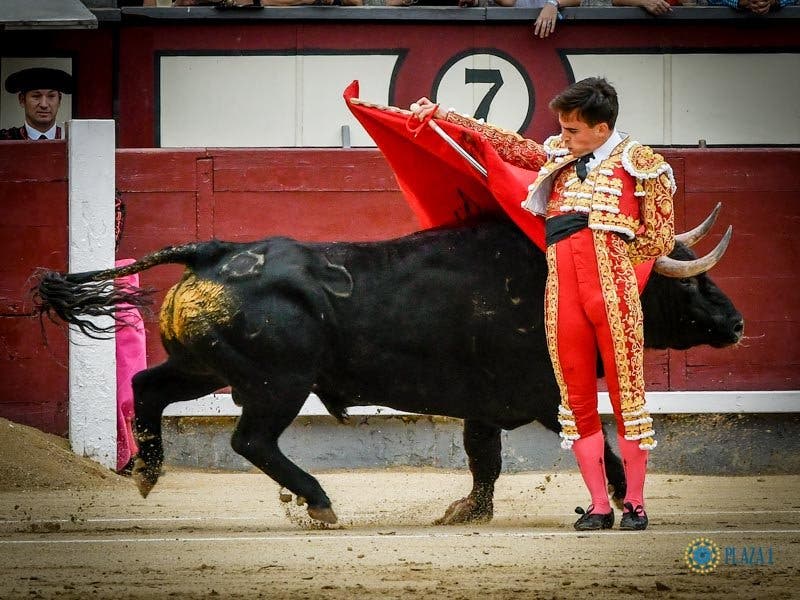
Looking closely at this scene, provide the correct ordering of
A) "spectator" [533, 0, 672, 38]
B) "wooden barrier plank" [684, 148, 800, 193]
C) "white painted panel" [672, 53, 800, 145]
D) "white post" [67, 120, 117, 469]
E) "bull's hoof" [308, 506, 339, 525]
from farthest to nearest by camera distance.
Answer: "white painted panel" [672, 53, 800, 145], "spectator" [533, 0, 672, 38], "wooden barrier plank" [684, 148, 800, 193], "white post" [67, 120, 117, 469], "bull's hoof" [308, 506, 339, 525]

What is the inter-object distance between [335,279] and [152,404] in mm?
775

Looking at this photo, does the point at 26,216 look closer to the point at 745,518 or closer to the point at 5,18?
the point at 5,18

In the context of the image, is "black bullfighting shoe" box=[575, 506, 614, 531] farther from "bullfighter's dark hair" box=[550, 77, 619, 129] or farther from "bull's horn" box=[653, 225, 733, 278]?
"bullfighter's dark hair" box=[550, 77, 619, 129]

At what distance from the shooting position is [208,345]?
4473 millimetres

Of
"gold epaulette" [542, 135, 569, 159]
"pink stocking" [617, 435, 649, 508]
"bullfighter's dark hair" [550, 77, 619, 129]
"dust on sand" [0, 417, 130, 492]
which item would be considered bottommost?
"dust on sand" [0, 417, 130, 492]

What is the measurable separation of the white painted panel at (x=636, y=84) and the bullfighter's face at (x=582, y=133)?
3.20m

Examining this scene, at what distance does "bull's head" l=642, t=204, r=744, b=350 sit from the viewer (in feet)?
15.9

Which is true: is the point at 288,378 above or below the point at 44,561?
above

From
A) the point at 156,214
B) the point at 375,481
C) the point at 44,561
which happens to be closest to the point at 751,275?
the point at 375,481

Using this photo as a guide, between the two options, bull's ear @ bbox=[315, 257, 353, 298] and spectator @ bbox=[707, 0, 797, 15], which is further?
spectator @ bbox=[707, 0, 797, 15]

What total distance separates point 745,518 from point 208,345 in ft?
6.32

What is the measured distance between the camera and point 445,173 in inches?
192

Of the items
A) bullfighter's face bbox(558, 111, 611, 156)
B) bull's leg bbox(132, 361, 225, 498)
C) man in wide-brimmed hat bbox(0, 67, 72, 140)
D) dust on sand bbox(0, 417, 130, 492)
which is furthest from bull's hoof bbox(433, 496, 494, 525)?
man in wide-brimmed hat bbox(0, 67, 72, 140)

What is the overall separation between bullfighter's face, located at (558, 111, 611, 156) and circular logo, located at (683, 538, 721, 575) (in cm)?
120
